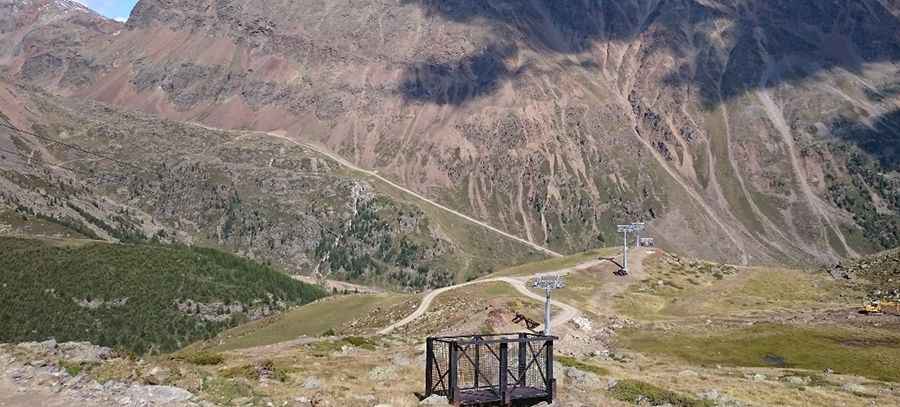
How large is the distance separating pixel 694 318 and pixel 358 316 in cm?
5501

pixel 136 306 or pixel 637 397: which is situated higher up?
pixel 637 397

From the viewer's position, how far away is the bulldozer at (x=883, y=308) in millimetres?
91463

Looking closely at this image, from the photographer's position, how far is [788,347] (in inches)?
3007

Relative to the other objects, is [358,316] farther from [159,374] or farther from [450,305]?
[159,374]

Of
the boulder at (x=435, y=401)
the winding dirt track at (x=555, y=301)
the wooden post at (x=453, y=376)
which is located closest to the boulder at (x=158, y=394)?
the boulder at (x=435, y=401)

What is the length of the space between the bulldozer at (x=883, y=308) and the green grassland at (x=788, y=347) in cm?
1199

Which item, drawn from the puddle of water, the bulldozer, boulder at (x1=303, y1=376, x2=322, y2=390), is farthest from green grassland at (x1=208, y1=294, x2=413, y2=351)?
the bulldozer

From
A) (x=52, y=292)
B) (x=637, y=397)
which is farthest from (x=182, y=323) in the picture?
(x=637, y=397)

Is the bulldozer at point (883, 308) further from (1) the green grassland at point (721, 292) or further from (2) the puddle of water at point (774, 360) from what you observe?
(2) the puddle of water at point (774, 360)

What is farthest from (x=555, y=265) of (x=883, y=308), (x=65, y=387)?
(x=65, y=387)

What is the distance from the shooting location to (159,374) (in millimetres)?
36031

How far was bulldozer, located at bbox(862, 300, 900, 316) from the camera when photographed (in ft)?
300

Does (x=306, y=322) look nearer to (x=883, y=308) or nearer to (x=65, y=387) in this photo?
(x=883, y=308)

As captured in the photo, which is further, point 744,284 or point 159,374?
point 744,284
